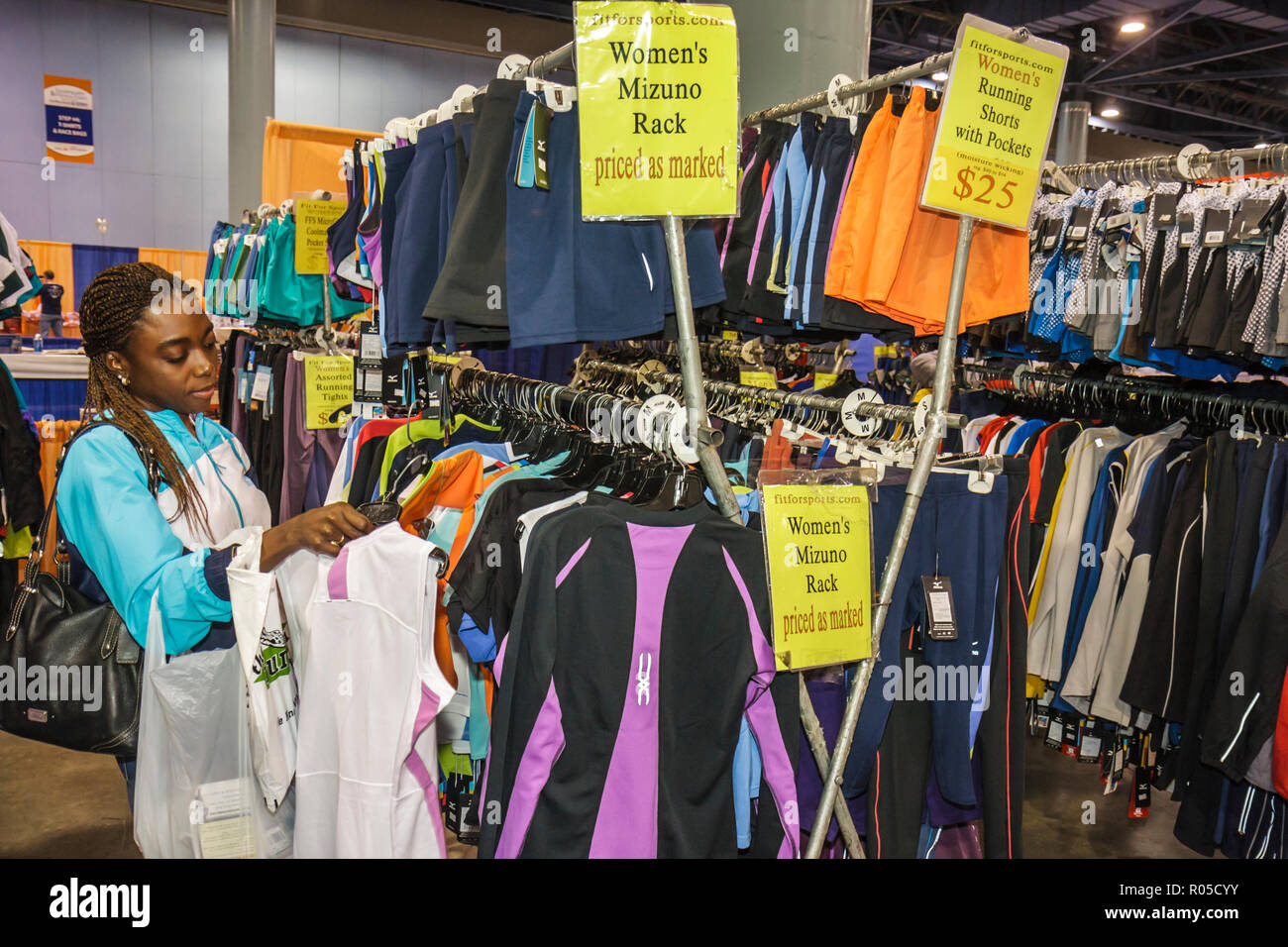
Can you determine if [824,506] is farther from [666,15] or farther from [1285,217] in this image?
[1285,217]

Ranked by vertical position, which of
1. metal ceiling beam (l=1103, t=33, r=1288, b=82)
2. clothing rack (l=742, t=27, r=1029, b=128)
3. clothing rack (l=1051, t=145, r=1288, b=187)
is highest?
metal ceiling beam (l=1103, t=33, r=1288, b=82)

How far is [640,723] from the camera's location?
1804 mm

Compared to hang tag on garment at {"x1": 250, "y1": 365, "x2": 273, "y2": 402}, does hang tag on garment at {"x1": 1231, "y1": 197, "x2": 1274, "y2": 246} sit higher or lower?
higher

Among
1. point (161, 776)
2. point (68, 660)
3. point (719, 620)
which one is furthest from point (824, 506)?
point (68, 660)

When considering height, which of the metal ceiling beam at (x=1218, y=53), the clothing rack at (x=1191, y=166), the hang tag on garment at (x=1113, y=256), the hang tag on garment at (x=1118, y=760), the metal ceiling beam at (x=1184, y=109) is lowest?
the hang tag on garment at (x=1118, y=760)

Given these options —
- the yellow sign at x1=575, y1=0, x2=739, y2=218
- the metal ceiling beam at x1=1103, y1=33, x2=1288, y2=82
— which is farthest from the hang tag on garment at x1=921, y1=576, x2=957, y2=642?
the metal ceiling beam at x1=1103, y1=33, x2=1288, y2=82

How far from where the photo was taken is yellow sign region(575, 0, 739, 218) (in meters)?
1.68

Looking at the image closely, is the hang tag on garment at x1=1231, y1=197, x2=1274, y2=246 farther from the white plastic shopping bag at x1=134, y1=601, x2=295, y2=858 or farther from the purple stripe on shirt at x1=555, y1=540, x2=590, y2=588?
the white plastic shopping bag at x1=134, y1=601, x2=295, y2=858

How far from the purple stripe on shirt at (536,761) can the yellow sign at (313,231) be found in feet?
9.07

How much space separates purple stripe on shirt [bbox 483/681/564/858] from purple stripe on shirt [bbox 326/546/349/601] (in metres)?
0.45

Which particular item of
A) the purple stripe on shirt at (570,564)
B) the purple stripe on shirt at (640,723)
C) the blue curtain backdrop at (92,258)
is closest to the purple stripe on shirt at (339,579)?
the purple stripe on shirt at (570,564)

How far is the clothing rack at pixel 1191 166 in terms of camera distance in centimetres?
298

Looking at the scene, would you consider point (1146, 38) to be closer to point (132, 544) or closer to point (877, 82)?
point (877, 82)

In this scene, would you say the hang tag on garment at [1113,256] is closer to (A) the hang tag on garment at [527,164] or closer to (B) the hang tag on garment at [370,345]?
(A) the hang tag on garment at [527,164]
